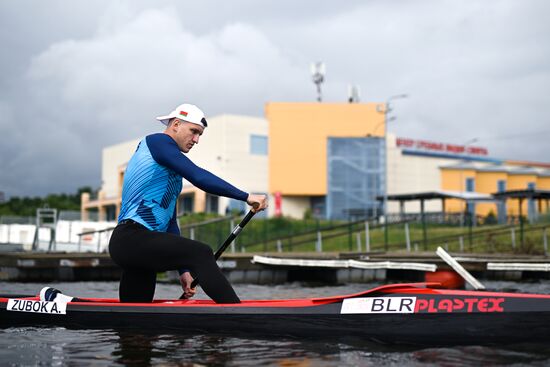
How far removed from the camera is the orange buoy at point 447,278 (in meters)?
12.0

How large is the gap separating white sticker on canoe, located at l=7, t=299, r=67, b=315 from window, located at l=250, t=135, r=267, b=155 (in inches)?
1983

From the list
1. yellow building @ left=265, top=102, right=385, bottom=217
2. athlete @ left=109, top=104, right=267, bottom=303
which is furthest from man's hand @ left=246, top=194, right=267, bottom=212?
yellow building @ left=265, top=102, right=385, bottom=217

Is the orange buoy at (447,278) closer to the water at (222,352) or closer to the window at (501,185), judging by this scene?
the water at (222,352)

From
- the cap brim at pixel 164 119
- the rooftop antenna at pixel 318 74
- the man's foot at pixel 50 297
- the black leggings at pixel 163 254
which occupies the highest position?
the rooftop antenna at pixel 318 74

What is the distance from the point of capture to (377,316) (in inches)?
194

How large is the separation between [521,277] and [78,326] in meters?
12.1

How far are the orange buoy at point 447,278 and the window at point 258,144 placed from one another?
1734 inches

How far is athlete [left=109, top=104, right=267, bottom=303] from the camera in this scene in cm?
490

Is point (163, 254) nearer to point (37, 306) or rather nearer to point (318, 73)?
point (37, 306)

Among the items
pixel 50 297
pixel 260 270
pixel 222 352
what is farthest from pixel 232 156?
pixel 222 352

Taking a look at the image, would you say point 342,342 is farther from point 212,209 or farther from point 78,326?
point 212,209

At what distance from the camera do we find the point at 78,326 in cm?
578

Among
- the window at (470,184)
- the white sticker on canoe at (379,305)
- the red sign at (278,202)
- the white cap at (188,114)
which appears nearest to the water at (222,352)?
the white sticker on canoe at (379,305)

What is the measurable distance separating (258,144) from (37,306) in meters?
51.1
